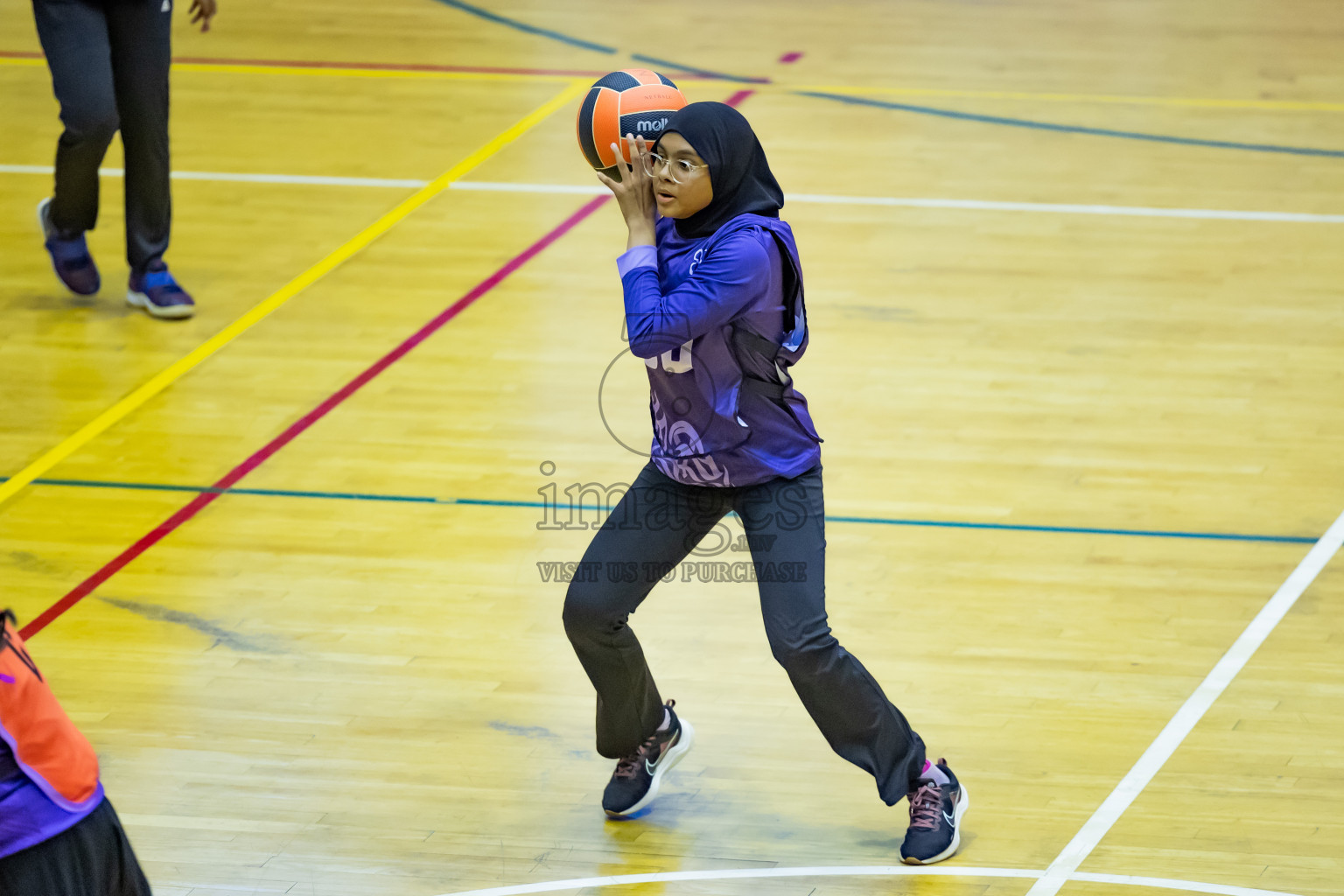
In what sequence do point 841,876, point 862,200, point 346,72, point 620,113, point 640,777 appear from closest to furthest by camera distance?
point 620,113, point 841,876, point 640,777, point 862,200, point 346,72

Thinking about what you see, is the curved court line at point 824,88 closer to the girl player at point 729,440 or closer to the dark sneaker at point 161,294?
the dark sneaker at point 161,294

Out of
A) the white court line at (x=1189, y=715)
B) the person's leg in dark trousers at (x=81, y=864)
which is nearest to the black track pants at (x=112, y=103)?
the person's leg in dark trousers at (x=81, y=864)

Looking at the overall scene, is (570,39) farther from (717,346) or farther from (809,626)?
(809,626)

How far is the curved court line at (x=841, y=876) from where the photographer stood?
11.5ft

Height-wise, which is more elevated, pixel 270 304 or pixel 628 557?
pixel 628 557

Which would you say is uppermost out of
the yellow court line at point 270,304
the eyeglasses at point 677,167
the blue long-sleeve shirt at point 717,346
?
the eyeglasses at point 677,167

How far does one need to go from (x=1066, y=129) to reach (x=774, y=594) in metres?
6.37

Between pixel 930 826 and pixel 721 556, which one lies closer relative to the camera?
pixel 930 826

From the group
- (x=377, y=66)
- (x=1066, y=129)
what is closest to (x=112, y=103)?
(x=377, y=66)

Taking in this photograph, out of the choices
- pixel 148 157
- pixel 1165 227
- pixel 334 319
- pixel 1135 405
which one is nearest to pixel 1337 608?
pixel 1135 405

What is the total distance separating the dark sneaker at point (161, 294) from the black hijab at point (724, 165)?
3865 millimetres

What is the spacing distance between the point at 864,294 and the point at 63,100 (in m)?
3.26

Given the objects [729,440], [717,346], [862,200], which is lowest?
[862,200]

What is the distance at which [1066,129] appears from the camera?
9.10m
